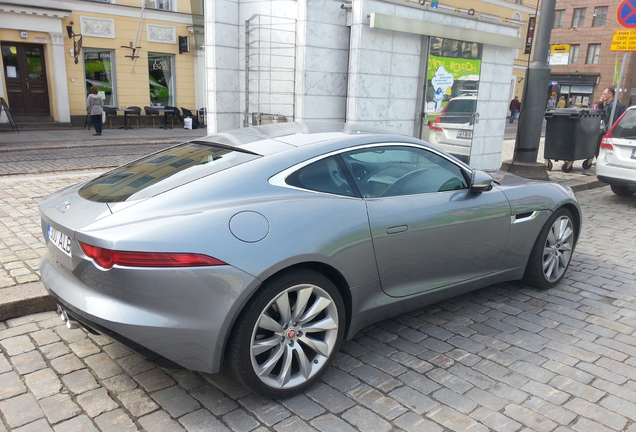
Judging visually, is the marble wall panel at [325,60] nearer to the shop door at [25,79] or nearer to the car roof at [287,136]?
the car roof at [287,136]

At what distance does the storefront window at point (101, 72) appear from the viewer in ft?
64.5

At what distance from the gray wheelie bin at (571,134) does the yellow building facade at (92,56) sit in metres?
15.5

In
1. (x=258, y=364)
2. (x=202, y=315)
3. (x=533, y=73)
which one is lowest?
(x=258, y=364)

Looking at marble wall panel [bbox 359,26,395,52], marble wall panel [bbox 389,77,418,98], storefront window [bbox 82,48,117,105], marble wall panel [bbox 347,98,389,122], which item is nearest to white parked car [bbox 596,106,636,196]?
marble wall panel [bbox 389,77,418,98]

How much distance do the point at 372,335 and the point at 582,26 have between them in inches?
2373

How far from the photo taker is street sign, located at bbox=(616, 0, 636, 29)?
31.4 ft

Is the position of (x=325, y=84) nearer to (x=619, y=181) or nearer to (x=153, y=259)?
(x=619, y=181)

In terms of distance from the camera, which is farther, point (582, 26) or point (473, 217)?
point (582, 26)

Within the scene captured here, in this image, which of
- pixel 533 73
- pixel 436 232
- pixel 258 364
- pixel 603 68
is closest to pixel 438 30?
pixel 533 73

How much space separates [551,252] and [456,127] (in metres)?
5.09

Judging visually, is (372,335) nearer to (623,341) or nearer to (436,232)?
(436,232)

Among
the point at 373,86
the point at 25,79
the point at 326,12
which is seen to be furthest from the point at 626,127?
the point at 25,79

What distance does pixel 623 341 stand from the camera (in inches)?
150

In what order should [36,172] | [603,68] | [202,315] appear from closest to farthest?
[202,315], [36,172], [603,68]
